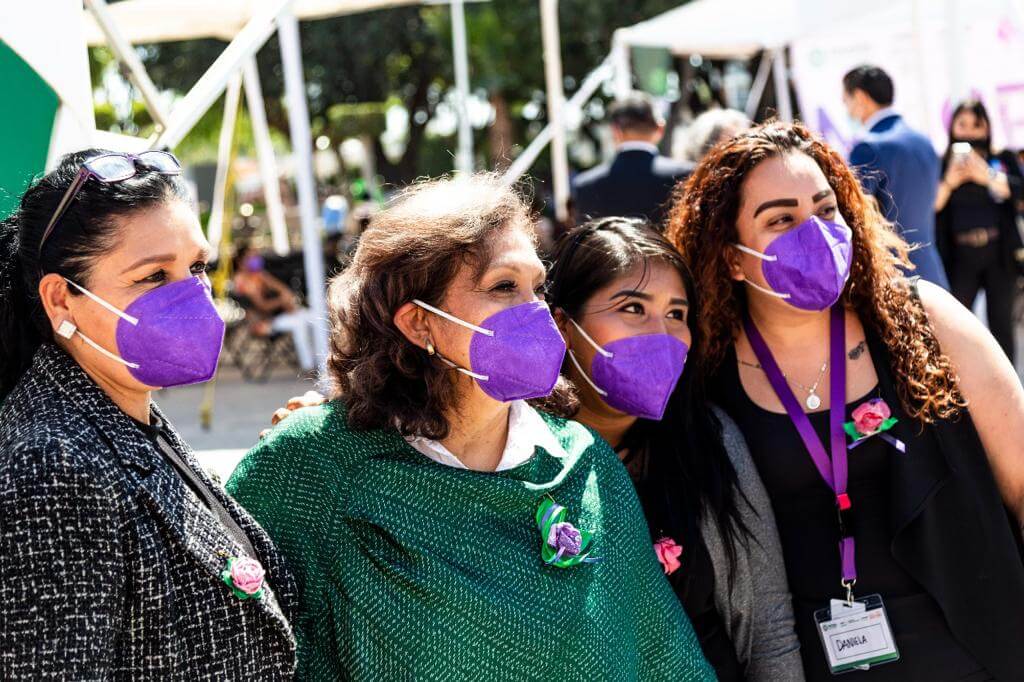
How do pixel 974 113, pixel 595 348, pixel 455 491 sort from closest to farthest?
pixel 455 491 < pixel 595 348 < pixel 974 113

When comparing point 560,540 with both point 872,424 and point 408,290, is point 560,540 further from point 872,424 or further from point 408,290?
point 872,424

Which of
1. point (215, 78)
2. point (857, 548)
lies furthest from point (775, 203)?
point (215, 78)

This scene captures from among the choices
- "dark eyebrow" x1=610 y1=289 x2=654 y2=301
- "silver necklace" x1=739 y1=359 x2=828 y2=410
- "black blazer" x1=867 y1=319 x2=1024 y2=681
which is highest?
"dark eyebrow" x1=610 y1=289 x2=654 y2=301

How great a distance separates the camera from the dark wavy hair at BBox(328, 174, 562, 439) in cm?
215

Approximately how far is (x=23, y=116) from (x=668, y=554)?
1.69 metres

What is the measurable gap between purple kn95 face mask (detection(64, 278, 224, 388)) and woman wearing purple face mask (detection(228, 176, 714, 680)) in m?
0.24

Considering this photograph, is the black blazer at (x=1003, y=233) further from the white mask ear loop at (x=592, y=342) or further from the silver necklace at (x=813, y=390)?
the white mask ear loop at (x=592, y=342)

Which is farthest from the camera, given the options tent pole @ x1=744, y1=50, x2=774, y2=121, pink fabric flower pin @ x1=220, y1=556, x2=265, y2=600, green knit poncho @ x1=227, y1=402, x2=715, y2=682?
tent pole @ x1=744, y1=50, x2=774, y2=121

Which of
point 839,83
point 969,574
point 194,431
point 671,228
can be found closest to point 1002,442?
point 969,574

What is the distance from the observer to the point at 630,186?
235 inches

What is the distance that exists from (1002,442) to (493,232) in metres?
1.19

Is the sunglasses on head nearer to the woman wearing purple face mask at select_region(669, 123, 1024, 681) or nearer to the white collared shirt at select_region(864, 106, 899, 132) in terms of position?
the woman wearing purple face mask at select_region(669, 123, 1024, 681)

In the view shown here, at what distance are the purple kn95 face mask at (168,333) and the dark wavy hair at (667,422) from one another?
809 mm

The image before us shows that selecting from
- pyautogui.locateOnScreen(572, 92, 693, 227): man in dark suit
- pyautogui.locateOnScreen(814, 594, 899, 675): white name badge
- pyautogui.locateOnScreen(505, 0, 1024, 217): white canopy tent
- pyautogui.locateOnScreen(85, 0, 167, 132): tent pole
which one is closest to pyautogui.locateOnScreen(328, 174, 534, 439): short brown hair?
pyautogui.locateOnScreen(814, 594, 899, 675): white name badge
